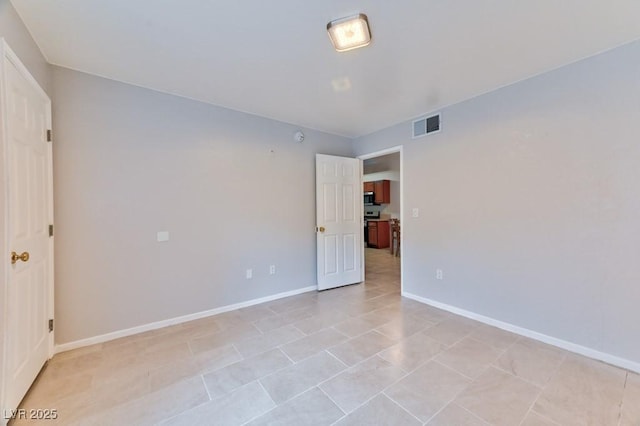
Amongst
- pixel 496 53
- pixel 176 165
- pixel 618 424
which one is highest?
pixel 496 53

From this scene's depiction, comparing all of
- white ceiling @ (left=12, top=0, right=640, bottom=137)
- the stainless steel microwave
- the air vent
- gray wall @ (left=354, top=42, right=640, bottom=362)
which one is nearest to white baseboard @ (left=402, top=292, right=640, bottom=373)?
gray wall @ (left=354, top=42, right=640, bottom=362)

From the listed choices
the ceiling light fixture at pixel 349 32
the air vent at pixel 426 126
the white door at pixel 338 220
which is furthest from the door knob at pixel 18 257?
the air vent at pixel 426 126

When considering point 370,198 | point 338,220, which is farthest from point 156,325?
point 370,198

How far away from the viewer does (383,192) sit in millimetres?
8383

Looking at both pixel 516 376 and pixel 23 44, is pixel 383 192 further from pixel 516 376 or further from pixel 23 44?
pixel 23 44

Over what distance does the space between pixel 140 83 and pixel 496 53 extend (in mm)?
3250

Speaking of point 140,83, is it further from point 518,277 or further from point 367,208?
point 367,208

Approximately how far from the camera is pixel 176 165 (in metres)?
2.83

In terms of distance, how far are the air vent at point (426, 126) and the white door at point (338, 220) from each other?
3.67 feet

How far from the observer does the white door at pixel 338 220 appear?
394 cm

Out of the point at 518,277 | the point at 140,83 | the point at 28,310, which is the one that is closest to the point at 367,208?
the point at 518,277

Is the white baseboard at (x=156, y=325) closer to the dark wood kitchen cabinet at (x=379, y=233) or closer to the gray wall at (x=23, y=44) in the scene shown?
the gray wall at (x=23, y=44)

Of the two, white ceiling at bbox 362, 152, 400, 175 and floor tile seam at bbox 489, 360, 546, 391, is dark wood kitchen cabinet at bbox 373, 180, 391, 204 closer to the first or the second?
white ceiling at bbox 362, 152, 400, 175

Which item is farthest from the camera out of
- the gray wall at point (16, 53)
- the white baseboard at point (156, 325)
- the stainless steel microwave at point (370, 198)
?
the stainless steel microwave at point (370, 198)
